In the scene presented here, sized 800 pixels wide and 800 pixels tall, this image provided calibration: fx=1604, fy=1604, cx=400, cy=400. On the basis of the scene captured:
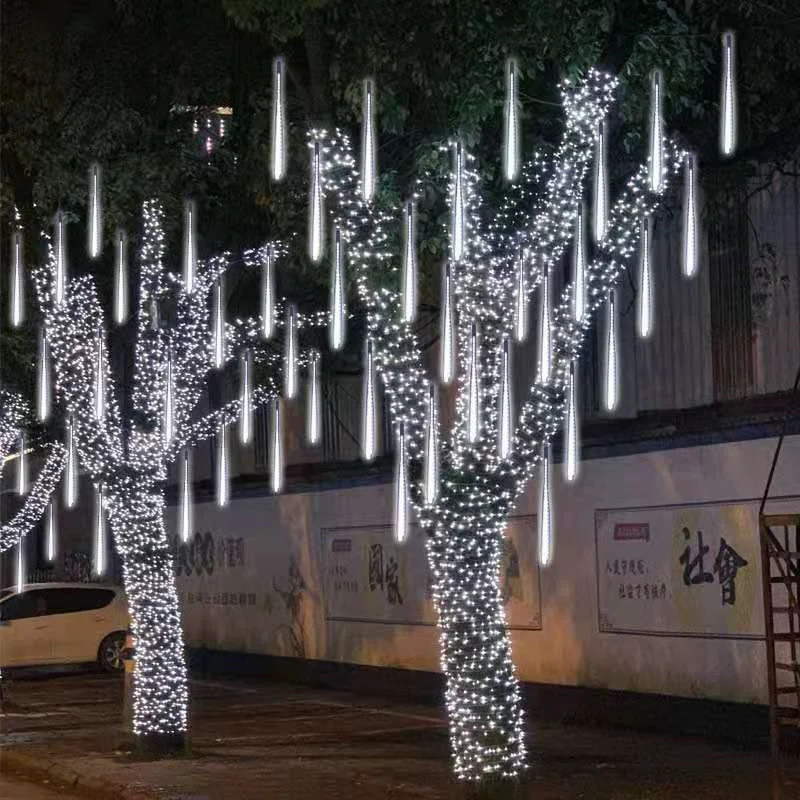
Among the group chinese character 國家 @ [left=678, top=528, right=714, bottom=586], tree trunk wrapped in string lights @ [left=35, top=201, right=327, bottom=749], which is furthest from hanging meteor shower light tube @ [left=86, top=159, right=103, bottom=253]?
chinese character 國家 @ [left=678, top=528, right=714, bottom=586]

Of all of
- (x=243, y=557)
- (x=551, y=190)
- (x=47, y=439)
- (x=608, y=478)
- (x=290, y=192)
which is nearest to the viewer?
(x=551, y=190)

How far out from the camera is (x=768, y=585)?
399 inches

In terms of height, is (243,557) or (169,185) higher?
(169,185)

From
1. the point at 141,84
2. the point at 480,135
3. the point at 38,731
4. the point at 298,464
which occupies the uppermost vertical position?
the point at 141,84

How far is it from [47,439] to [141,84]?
8.78 metres

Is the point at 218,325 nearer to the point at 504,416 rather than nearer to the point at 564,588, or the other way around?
the point at 504,416

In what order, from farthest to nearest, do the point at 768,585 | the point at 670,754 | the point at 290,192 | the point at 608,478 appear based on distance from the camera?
the point at 608,478 < the point at 670,754 < the point at 290,192 < the point at 768,585

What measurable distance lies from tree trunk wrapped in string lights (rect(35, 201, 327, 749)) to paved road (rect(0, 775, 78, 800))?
1.24m

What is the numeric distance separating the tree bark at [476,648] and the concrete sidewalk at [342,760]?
12.7 inches

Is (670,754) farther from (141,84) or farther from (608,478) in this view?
(141,84)

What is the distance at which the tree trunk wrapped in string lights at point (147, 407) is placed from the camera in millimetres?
15383

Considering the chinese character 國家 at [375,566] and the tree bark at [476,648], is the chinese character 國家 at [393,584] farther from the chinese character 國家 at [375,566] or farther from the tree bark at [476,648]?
the tree bark at [476,648]

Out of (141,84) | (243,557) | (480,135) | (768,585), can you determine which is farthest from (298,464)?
(768,585)

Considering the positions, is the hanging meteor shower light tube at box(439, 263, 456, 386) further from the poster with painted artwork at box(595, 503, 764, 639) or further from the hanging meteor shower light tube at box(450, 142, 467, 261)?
the poster with painted artwork at box(595, 503, 764, 639)
